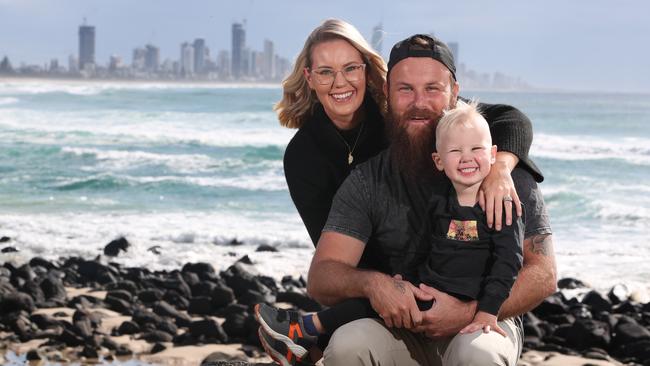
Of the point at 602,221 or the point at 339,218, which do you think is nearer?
the point at 339,218

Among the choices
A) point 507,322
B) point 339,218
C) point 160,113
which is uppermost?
point 339,218

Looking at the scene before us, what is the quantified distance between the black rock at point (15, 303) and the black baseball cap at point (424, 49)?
589cm

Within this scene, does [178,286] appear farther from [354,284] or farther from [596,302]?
[354,284]

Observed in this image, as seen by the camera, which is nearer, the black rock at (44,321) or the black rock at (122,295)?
the black rock at (44,321)

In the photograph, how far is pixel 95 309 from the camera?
976 centimetres

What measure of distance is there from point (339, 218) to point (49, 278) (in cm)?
679

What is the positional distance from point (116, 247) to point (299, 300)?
4.07 meters

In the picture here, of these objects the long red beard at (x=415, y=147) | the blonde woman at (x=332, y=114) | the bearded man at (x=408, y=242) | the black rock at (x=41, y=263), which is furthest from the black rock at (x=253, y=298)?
the long red beard at (x=415, y=147)

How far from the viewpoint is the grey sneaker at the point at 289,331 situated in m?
4.25

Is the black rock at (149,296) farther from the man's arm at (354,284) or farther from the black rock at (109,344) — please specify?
the man's arm at (354,284)

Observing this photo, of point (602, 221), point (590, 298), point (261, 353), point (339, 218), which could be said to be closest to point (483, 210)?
point (339, 218)

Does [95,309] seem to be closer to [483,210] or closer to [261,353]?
[261,353]

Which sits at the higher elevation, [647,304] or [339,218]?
[339,218]

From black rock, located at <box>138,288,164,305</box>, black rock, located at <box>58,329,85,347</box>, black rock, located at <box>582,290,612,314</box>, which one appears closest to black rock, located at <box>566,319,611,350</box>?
black rock, located at <box>582,290,612,314</box>
